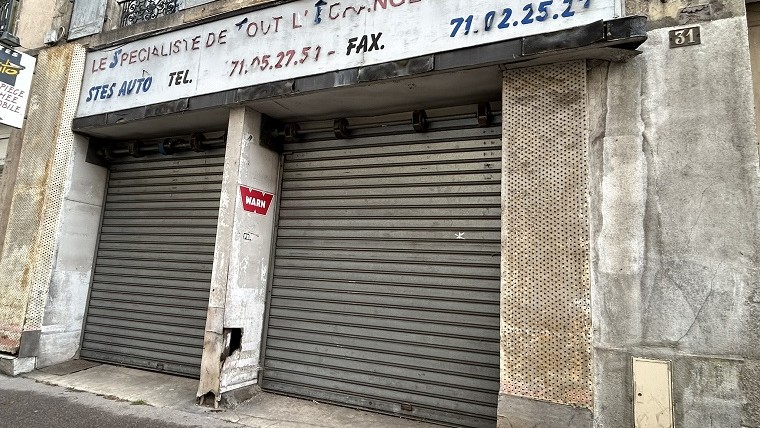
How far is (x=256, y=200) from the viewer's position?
5988mm

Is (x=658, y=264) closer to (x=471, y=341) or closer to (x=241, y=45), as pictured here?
(x=471, y=341)

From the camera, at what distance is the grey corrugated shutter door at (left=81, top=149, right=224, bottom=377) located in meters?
6.57

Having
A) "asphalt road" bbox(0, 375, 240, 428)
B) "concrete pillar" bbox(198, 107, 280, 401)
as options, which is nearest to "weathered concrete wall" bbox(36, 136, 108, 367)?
"asphalt road" bbox(0, 375, 240, 428)

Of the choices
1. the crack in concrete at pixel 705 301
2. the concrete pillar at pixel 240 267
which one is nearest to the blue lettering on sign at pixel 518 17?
the crack in concrete at pixel 705 301

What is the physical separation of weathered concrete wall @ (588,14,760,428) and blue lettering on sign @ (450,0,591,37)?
80 cm

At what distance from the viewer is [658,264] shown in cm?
390

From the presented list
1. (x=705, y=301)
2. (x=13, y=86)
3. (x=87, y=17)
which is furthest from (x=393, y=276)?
(x=87, y=17)

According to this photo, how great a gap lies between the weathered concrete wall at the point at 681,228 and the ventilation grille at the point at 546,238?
0.55 feet

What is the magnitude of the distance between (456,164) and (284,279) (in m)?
2.77

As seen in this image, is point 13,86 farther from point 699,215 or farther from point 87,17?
point 699,215

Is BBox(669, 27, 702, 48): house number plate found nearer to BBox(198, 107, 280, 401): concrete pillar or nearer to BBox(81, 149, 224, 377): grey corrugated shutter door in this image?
BBox(198, 107, 280, 401): concrete pillar

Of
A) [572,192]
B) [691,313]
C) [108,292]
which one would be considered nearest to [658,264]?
[691,313]

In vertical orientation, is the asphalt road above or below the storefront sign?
below

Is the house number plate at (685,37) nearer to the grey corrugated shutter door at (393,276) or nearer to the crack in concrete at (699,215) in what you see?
the crack in concrete at (699,215)
